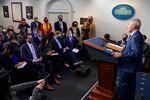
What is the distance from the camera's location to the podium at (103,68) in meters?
2.66

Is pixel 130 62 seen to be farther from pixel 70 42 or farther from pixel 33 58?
pixel 70 42

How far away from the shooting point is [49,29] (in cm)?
676

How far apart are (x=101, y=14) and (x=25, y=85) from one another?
503 cm

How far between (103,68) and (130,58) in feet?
1.66

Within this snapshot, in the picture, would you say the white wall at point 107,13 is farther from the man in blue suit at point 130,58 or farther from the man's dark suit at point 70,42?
the man in blue suit at point 130,58

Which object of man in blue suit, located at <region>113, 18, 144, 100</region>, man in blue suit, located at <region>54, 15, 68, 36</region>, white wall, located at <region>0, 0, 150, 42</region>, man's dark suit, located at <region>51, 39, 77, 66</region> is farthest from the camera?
man in blue suit, located at <region>54, 15, 68, 36</region>

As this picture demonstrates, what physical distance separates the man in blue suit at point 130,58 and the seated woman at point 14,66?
1.97m

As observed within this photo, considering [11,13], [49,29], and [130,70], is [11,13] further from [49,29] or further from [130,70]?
[130,70]

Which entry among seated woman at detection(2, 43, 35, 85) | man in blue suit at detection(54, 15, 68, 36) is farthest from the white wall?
seated woman at detection(2, 43, 35, 85)

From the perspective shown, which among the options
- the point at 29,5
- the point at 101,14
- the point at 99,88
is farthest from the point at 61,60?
the point at 29,5

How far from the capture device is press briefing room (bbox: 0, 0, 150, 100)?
266cm

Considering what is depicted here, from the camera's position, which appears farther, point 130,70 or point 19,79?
point 19,79

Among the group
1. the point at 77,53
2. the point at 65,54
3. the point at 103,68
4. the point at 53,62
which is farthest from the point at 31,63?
the point at 77,53

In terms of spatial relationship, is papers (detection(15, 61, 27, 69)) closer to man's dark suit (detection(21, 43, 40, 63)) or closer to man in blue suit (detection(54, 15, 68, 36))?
man's dark suit (detection(21, 43, 40, 63))
